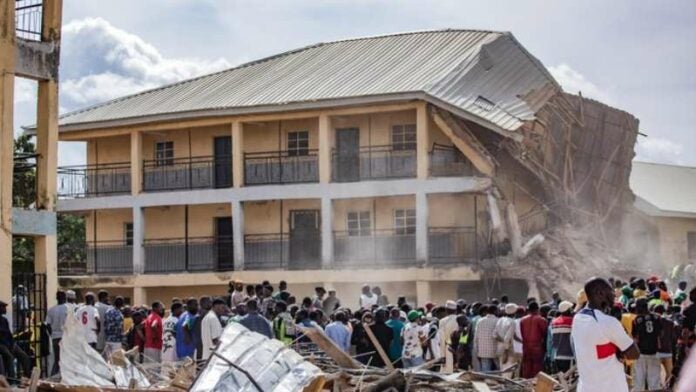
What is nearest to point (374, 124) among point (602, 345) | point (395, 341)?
point (395, 341)

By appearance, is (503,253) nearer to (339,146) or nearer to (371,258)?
(371,258)

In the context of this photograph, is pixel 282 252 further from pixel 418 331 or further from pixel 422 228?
pixel 418 331

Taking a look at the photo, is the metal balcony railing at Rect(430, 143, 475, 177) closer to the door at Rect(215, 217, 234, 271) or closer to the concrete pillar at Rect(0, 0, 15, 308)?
A: the door at Rect(215, 217, 234, 271)

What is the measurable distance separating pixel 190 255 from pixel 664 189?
2017 cm

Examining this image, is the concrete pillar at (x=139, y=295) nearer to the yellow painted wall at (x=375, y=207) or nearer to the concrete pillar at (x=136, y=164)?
the concrete pillar at (x=136, y=164)

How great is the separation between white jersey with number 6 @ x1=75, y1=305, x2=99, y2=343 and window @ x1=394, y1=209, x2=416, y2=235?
1616 cm

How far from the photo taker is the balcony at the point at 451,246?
→ 33603 millimetres

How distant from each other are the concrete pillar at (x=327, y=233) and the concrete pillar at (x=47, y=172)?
41.9 feet

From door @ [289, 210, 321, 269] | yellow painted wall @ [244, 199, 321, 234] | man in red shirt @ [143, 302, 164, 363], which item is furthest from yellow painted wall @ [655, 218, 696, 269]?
man in red shirt @ [143, 302, 164, 363]

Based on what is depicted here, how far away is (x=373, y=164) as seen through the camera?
35344mm

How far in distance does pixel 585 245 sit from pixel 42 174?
16.7 metres

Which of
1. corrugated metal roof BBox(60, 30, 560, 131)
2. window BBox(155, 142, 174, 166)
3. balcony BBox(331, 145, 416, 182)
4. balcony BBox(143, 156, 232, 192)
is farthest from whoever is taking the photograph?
window BBox(155, 142, 174, 166)

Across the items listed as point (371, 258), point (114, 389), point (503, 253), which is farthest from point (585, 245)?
point (114, 389)

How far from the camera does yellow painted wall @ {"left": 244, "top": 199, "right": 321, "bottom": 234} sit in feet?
122
